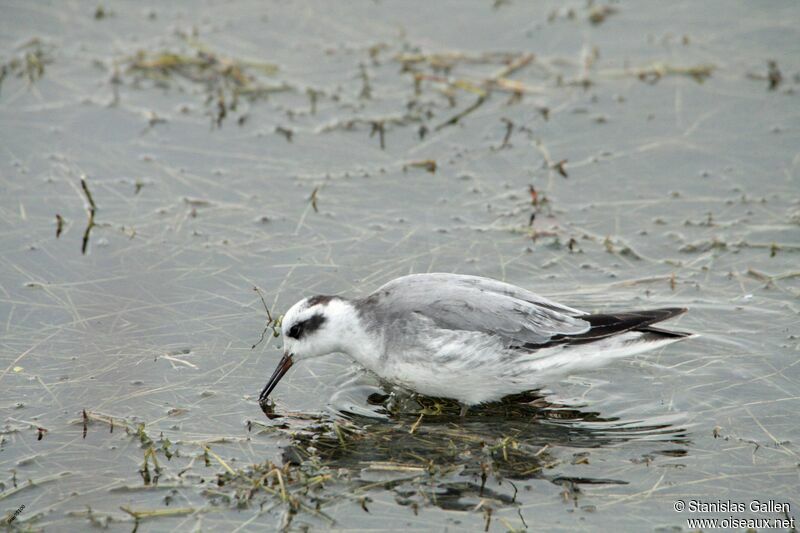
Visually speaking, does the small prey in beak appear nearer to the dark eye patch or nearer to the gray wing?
the dark eye patch

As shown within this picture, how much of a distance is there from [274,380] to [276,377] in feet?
0.08

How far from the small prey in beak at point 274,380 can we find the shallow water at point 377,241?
13 cm

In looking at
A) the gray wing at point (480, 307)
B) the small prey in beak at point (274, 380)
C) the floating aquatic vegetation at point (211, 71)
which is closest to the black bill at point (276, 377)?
the small prey in beak at point (274, 380)

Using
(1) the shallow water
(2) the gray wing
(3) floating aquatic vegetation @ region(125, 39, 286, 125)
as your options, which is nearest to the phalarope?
(2) the gray wing

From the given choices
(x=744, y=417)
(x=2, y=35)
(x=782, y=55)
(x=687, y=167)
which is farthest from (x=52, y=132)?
(x=782, y=55)

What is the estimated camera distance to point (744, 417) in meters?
7.03

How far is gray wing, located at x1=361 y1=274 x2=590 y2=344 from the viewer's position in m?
7.08

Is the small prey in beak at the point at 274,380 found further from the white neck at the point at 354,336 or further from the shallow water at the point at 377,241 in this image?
the white neck at the point at 354,336

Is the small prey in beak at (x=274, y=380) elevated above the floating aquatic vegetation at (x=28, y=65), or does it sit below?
below

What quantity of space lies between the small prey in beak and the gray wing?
0.68 m

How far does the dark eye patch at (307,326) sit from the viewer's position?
23.8ft

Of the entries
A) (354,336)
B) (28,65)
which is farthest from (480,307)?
(28,65)

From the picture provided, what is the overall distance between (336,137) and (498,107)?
1.74m

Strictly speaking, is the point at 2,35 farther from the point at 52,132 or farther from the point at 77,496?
the point at 77,496
